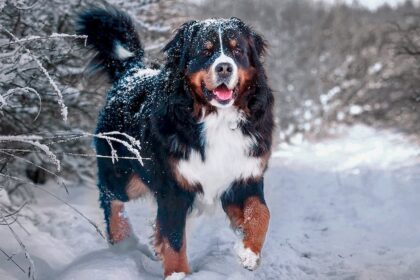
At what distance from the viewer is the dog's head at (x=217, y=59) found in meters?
3.46

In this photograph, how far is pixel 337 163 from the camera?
33.0 feet

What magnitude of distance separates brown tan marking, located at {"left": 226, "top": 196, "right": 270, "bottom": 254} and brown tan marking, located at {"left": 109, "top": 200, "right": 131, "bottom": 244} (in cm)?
127

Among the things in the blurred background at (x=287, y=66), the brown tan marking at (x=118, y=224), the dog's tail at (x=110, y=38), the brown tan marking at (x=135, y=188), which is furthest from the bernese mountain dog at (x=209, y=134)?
the dog's tail at (x=110, y=38)

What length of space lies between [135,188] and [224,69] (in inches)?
65.1

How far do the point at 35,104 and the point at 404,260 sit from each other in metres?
3.89

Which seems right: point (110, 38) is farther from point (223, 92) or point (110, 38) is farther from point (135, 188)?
point (223, 92)

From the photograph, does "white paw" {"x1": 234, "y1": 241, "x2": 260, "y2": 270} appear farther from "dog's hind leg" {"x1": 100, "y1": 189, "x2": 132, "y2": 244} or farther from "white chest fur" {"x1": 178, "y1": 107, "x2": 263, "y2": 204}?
"dog's hind leg" {"x1": 100, "y1": 189, "x2": 132, "y2": 244}

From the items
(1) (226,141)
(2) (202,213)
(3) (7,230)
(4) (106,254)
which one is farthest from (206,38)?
(3) (7,230)

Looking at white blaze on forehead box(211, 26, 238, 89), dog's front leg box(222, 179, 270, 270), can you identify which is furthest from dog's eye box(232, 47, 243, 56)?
dog's front leg box(222, 179, 270, 270)

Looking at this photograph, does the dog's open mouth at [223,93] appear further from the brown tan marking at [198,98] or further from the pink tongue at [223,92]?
the brown tan marking at [198,98]

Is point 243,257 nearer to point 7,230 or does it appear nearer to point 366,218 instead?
point 7,230

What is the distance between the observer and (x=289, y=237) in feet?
16.9

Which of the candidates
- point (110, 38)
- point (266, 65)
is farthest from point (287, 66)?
point (266, 65)

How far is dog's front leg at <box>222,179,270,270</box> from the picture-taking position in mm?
3586
